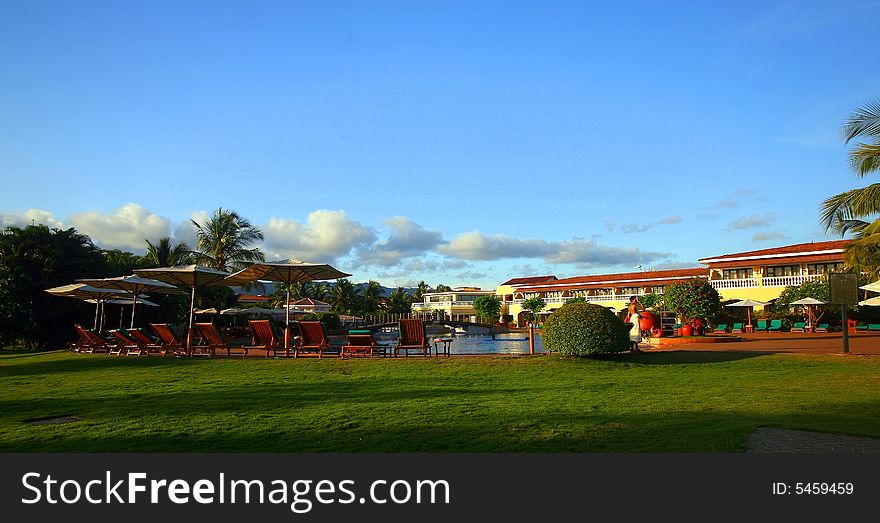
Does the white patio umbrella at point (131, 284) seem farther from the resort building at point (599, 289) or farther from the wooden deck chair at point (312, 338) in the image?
the resort building at point (599, 289)

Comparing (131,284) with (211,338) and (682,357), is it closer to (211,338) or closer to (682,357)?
(211,338)

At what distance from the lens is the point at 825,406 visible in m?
8.68

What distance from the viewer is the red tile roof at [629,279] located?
5556 centimetres

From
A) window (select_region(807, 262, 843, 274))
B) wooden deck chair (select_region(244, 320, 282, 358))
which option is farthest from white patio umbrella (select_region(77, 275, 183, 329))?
window (select_region(807, 262, 843, 274))

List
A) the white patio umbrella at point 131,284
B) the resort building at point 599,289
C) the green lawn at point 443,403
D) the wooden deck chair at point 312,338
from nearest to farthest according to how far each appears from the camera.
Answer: the green lawn at point 443,403
the wooden deck chair at point 312,338
the white patio umbrella at point 131,284
the resort building at point 599,289

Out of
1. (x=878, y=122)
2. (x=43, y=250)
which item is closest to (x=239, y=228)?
(x=43, y=250)

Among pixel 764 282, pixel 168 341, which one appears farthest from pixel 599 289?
pixel 168 341

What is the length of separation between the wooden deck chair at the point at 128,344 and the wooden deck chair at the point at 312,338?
16.6 ft

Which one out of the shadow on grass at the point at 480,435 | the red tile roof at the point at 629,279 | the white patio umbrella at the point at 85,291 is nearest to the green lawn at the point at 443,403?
the shadow on grass at the point at 480,435

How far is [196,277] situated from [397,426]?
13888 mm

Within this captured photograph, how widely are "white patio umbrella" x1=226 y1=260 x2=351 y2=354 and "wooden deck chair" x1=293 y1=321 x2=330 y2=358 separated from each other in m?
0.46

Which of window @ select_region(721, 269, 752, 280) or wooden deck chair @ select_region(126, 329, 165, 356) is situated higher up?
window @ select_region(721, 269, 752, 280)

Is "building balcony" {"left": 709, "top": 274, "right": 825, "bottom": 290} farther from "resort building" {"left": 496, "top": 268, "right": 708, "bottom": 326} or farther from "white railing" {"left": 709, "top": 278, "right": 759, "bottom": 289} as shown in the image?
"resort building" {"left": 496, "top": 268, "right": 708, "bottom": 326}

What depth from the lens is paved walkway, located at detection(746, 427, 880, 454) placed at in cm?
598
